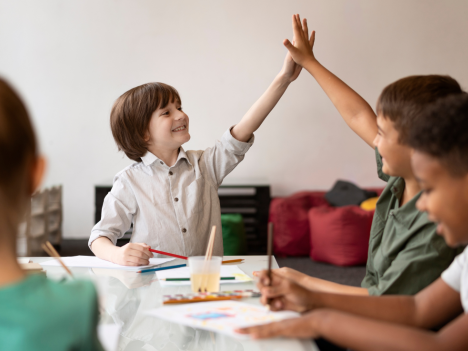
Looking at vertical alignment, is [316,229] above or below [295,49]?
below

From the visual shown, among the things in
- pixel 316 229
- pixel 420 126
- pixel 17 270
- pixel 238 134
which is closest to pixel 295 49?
pixel 238 134

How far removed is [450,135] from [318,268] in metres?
2.64

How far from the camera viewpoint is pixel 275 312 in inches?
29.9

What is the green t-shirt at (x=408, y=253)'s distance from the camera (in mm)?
891

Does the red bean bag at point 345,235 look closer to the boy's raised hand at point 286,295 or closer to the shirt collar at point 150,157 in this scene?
the shirt collar at point 150,157

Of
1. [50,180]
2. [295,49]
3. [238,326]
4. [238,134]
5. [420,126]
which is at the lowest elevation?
[50,180]

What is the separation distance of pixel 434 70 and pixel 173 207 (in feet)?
10.9

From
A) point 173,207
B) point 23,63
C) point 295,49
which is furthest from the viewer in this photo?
point 23,63

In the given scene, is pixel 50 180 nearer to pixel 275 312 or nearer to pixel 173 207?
pixel 173 207

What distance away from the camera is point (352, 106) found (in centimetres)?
131

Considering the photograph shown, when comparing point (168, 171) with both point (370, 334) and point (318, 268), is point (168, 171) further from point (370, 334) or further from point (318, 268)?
point (318, 268)

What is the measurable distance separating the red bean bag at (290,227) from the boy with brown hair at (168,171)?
6.60 ft

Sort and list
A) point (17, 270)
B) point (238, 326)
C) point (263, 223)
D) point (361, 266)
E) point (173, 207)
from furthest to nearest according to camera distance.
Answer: point (263, 223)
point (361, 266)
point (173, 207)
point (238, 326)
point (17, 270)

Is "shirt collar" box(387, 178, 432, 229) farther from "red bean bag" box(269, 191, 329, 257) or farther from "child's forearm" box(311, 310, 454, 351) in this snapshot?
"red bean bag" box(269, 191, 329, 257)
